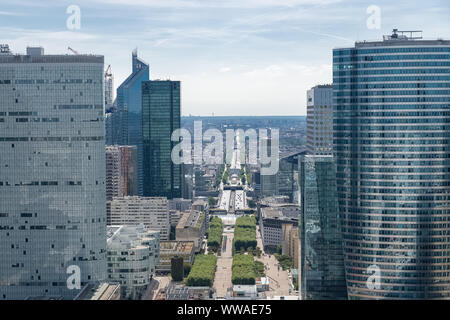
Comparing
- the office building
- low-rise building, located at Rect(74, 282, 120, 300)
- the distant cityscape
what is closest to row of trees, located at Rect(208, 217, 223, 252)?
the office building

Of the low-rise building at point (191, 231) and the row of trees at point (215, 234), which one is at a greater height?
the low-rise building at point (191, 231)

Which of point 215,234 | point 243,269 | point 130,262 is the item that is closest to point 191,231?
point 215,234

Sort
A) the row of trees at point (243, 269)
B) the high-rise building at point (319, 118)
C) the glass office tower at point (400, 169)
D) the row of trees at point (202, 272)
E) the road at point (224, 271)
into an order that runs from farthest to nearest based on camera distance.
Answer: the high-rise building at point (319, 118), the row of trees at point (243, 269), the row of trees at point (202, 272), the road at point (224, 271), the glass office tower at point (400, 169)

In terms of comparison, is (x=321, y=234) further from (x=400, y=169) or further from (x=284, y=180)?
(x=284, y=180)

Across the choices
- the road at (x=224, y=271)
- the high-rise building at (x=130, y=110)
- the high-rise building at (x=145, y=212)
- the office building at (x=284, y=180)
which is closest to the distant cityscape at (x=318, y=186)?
the road at (x=224, y=271)

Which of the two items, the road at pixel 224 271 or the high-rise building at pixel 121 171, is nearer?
the road at pixel 224 271

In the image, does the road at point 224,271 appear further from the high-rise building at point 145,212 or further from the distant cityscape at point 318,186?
the high-rise building at point 145,212

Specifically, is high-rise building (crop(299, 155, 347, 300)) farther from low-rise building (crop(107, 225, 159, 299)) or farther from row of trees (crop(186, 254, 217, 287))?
row of trees (crop(186, 254, 217, 287))
